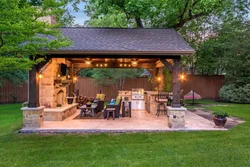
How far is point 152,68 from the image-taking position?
12.5 meters

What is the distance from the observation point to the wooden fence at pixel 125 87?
1430 centimetres

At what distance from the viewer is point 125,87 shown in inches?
636

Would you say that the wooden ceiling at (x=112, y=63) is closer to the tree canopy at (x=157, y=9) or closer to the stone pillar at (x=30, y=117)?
the tree canopy at (x=157, y=9)

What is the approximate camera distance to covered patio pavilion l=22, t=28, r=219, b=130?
22.2 feet

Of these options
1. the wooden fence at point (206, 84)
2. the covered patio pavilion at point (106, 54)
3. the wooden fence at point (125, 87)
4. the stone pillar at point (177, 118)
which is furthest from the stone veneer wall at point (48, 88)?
the wooden fence at point (206, 84)

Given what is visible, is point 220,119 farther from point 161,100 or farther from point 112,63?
point 112,63

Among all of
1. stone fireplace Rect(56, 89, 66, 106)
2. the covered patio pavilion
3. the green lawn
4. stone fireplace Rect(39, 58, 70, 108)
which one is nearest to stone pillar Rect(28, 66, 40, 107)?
the covered patio pavilion

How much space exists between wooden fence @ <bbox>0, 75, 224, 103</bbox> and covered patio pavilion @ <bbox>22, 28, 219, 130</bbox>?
695cm

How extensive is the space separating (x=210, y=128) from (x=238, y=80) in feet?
30.4

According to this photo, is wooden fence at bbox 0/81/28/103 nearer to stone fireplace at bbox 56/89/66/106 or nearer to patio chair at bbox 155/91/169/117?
stone fireplace at bbox 56/89/66/106

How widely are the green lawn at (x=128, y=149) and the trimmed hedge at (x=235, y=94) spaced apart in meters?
8.42

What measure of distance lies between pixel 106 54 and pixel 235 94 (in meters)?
11.1

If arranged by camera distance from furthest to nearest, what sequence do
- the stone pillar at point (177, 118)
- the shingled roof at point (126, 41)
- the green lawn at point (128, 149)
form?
the stone pillar at point (177, 118), the shingled roof at point (126, 41), the green lawn at point (128, 149)

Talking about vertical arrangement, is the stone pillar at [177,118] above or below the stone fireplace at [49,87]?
below
